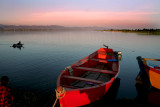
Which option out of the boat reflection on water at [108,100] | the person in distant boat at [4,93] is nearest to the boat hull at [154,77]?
the boat reflection on water at [108,100]

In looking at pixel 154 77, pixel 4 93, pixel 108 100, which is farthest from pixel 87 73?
pixel 4 93

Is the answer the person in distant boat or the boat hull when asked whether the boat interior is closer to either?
the boat hull

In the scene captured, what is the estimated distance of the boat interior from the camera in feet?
25.4

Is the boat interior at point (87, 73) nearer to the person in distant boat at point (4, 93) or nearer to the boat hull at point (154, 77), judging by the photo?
the boat hull at point (154, 77)

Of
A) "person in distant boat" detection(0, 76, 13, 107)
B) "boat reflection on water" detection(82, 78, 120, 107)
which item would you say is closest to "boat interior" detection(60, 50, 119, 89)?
"boat reflection on water" detection(82, 78, 120, 107)

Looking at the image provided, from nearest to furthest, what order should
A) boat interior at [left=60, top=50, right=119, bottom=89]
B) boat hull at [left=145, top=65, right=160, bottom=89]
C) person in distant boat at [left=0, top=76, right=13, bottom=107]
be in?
person in distant boat at [left=0, top=76, right=13, bottom=107]
boat hull at [left=145, top=65, right=160, bottom=89]
boat interior at [left=60, top=50, right=119, bottom=89]

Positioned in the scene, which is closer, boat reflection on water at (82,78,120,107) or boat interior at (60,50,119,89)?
boat interior at (60,50,119,89)

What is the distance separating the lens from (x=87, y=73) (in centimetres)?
1123

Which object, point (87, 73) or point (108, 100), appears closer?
point (108, 100)

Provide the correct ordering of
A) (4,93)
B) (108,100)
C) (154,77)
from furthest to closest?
1. (108,100)
2. (154,77)
3. (4,93)

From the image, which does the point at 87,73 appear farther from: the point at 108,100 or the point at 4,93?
the point at 4,93

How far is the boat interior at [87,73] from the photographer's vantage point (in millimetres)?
7750

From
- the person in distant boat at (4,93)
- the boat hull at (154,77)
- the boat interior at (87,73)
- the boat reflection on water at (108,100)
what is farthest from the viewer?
the boat reflection on water at (108,100)

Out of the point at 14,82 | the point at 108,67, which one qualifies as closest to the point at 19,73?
the point at 14,82
